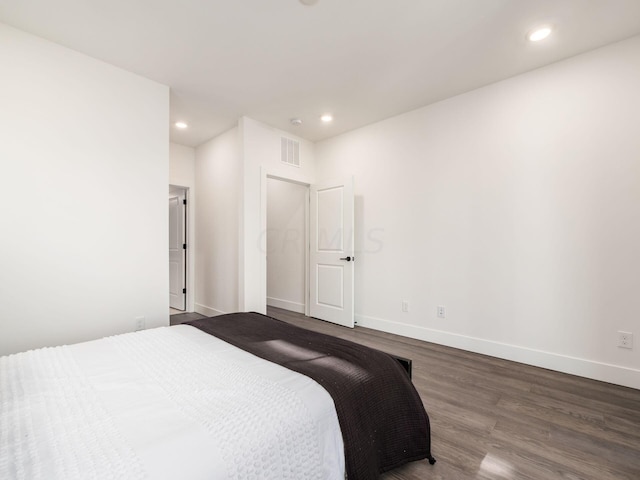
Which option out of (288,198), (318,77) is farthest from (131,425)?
(288,198)

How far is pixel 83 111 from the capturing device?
2.47m

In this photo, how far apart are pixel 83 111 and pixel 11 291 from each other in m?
1.52

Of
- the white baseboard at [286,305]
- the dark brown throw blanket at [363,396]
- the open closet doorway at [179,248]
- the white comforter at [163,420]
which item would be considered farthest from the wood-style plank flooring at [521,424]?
the open closet doorway at [179,248]

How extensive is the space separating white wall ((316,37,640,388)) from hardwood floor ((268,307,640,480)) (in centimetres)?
38

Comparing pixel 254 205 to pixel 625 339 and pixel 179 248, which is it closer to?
pixel 179 248

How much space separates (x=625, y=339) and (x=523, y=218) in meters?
1.19

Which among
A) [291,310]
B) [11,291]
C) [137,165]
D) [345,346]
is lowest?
[291,310]

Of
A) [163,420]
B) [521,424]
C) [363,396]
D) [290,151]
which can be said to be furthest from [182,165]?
[521,424]

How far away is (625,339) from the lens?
230 cm

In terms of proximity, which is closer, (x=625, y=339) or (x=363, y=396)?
(x=363, y=396)

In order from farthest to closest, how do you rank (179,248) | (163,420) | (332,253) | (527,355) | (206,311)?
(179,248) → (206,311) → (332,253) → (527,355) → (163,420)

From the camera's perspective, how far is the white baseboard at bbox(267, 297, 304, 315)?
189 inches

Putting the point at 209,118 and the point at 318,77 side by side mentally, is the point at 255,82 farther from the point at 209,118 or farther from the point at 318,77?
the point at 209,118

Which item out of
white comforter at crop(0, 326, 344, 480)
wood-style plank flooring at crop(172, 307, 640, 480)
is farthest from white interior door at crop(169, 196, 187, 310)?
wood-style plank flooring at crop(172, 307, 640, 480)
